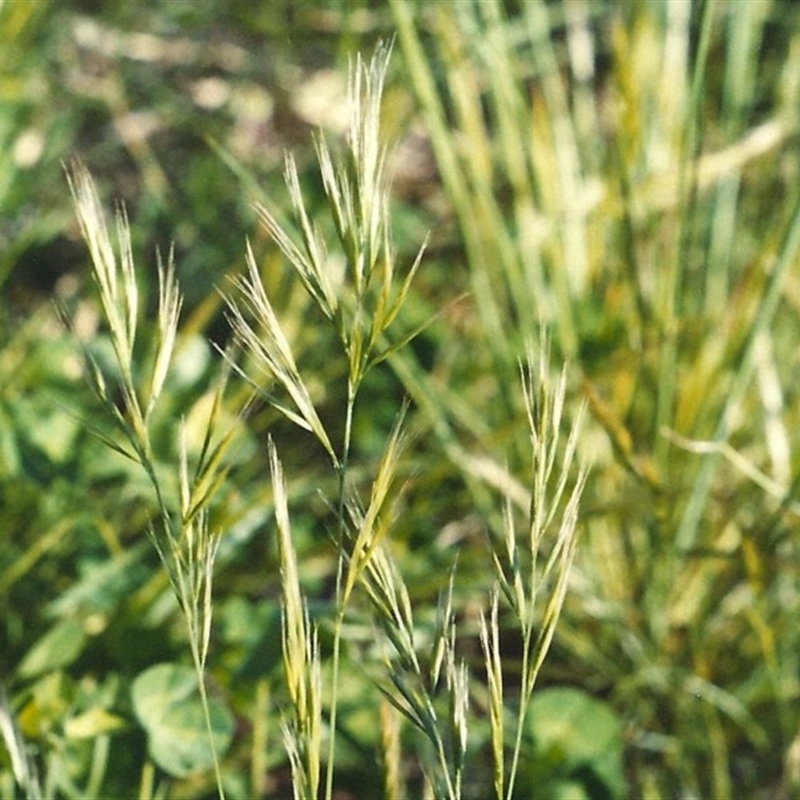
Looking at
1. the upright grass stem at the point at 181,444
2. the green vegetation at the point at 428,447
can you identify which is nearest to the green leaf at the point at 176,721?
the green vegetation at the point at 428,447

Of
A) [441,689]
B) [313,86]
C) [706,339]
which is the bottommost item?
[441,689]

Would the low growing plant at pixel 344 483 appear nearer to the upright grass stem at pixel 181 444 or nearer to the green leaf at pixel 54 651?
the upright grass stem at pixel 181 444

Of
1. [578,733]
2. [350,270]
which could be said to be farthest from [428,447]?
[350,270]

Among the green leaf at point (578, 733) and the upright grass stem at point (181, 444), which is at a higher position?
the upright grass stem at point (181, 444)

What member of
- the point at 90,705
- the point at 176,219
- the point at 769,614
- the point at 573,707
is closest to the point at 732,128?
the point at 769,614

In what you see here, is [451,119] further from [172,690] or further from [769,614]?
[172,690]

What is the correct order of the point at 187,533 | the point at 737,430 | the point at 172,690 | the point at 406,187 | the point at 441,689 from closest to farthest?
the point at 187,533
the point at 172,690
the point at 441,689
the point at 737,430
the point at 406,187

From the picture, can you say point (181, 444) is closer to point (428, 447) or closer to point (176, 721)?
point (176, 721)
